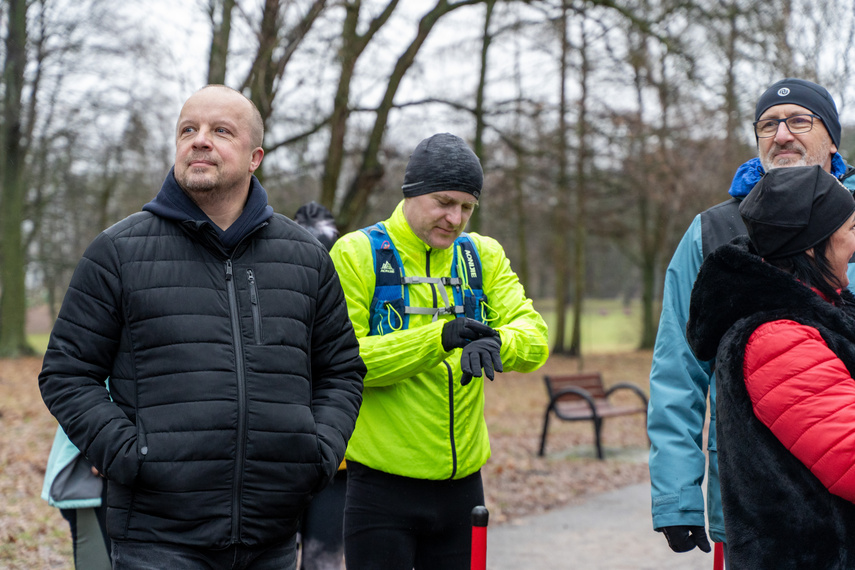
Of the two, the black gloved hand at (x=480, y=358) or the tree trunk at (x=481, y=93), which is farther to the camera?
the tree trunk at (x=481, y=93)

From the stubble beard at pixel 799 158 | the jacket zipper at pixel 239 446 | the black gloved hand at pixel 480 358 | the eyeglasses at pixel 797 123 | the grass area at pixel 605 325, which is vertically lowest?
the grass area at pixel 605 325

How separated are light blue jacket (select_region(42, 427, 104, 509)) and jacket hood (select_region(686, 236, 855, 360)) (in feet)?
7.40

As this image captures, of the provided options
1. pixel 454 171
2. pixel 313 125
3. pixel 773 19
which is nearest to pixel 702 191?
pixel 773 19

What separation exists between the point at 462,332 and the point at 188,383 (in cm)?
89

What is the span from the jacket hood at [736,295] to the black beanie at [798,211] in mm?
77

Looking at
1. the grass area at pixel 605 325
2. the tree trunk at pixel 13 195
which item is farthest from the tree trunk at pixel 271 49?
the grass area at pixel 605 325

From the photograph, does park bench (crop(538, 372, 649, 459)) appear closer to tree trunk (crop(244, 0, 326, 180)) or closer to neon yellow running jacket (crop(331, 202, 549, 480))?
tree trunk (crop(244, 0, 326, 180))

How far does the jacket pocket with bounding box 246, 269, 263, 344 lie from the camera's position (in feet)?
7.64

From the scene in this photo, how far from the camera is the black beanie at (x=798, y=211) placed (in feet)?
7.01

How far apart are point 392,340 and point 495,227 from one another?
27.3 metres


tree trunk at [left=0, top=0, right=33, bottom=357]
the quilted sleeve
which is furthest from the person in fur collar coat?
tree trunk at [left=0, top=0, right=33, bottom=357]

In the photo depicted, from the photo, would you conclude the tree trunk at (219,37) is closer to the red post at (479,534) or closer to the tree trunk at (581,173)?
the red post at (479,534)

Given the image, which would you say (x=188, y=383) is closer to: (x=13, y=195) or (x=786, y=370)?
(x=786, y=370)

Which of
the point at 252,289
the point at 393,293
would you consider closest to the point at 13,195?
the point at 393,293
